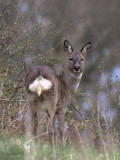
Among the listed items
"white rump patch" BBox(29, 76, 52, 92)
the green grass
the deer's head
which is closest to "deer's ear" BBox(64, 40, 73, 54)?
the deer's head

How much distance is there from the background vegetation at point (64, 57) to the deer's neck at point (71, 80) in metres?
0.16

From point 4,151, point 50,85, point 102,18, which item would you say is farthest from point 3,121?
point 102,18

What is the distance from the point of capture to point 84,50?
24.6 feet

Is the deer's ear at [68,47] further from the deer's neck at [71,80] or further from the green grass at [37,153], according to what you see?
the green grass at [37,153]

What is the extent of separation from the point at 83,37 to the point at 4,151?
471 inches

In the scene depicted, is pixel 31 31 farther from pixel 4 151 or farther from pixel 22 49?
pixel 4 151

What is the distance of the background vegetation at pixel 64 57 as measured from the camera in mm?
6117

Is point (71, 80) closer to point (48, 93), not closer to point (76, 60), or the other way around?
point (76, 60)

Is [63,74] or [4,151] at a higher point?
[63,74]

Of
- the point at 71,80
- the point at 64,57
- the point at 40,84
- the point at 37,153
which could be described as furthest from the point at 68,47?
the point at 64,57

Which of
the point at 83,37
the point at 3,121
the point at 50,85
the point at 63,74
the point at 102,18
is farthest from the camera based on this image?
the point at 102,18

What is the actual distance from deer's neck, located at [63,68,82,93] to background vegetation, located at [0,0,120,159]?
0.16 meters

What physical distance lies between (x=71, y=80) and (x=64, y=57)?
5345 mm

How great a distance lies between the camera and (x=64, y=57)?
12.2 m
